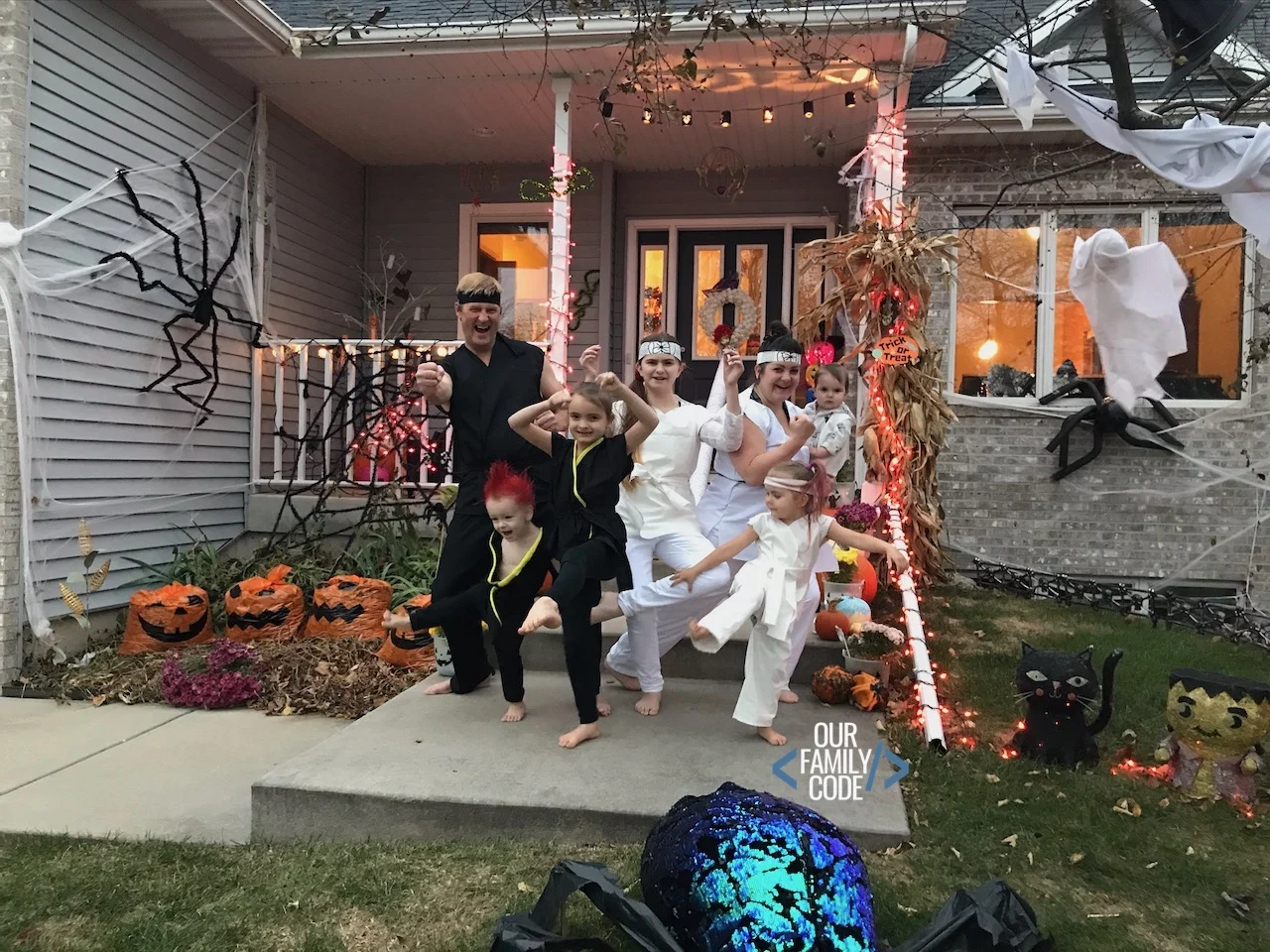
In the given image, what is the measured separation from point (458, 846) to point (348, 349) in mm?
4973

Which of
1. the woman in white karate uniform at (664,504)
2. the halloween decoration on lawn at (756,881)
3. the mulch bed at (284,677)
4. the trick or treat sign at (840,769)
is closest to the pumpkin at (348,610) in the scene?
the mulch bed at (284,677)

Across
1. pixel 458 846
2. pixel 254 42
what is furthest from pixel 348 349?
pixel 458 846

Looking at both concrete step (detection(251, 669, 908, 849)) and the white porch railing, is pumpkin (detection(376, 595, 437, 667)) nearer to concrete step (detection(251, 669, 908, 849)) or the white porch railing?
concrete step (detection(251, 669, 908, 849))

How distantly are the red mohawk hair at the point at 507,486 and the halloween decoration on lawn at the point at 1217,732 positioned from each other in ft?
8.27

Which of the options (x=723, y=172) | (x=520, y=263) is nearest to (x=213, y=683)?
(x=520, y=263)

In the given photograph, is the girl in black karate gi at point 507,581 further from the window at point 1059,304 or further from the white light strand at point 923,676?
the window at point 1059,304

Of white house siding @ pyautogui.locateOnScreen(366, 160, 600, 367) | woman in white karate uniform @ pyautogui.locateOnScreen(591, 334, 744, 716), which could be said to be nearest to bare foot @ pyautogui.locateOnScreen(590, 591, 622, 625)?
woman in white karate uniform @ pyautogui.locateOnScreen(591, 334, 744, 716)

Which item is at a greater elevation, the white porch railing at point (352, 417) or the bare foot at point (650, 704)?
the white porch railing at point (352, 417)

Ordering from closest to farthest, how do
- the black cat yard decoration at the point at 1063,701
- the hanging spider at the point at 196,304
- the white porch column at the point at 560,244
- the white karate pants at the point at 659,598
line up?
the black cat yard decoration at the point at 1063,701 → the white karate pants at the point at 659,598 → the hanging spider at the point at 196,304 → the white porch column at the point at 560,244

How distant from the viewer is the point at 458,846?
2.61 m

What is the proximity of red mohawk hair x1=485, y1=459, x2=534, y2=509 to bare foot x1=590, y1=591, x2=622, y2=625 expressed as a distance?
19.4 inches

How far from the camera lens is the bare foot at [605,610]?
3315mm

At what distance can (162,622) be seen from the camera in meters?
5.16

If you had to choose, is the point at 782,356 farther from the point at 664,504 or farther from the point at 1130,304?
the point at 1130,304
